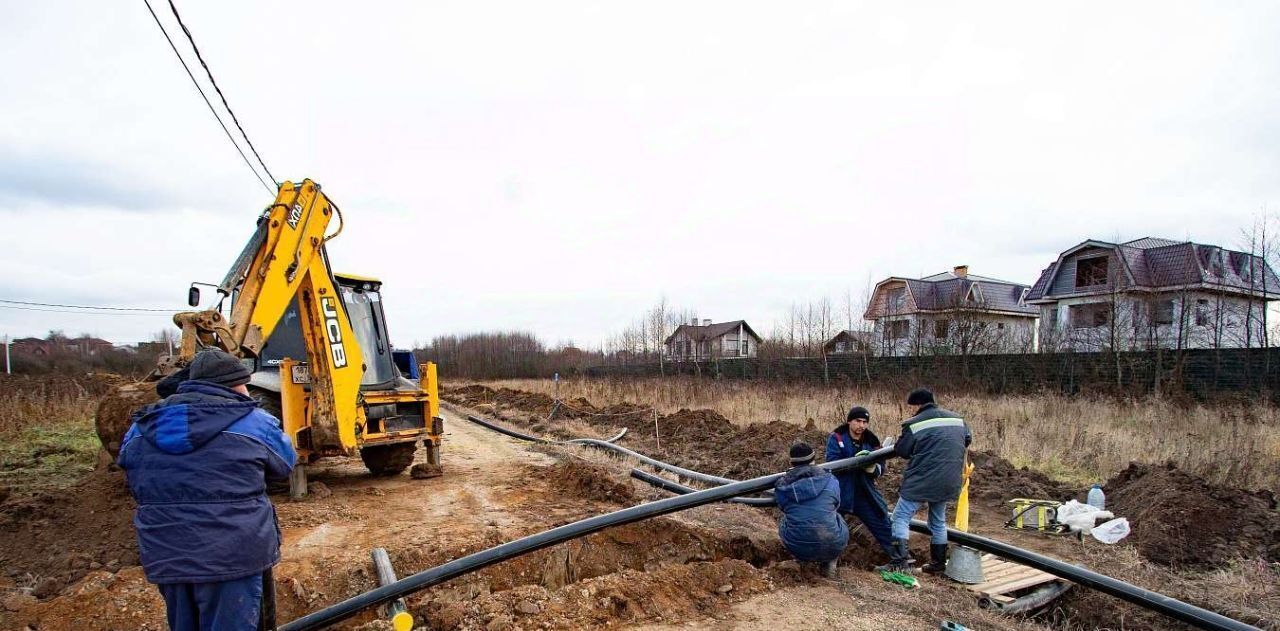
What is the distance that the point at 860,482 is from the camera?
5906 mm

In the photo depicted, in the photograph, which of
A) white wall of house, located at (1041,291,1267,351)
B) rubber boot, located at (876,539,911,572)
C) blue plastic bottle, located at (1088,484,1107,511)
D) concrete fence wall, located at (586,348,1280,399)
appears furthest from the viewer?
white wall of house, located at (1041,291,1267,351)

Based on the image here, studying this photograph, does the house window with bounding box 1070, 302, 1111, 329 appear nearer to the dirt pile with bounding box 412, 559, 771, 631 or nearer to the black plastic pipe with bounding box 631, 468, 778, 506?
the black plastic pipe with bounding box 631, 468, 778, 506

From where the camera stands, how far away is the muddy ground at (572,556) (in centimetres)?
443

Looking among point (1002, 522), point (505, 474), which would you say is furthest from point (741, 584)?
point (505, 474)

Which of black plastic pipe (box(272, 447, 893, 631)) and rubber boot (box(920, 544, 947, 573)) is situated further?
rubber boot (box(920, 544, 947, 573))

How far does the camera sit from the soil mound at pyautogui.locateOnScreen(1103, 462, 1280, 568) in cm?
592

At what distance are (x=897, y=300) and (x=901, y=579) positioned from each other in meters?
22.2

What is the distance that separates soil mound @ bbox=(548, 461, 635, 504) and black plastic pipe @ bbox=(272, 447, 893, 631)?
2648mm

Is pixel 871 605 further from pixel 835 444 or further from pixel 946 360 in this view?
pixel 946 360

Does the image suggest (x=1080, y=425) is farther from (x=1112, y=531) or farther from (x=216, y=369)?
(x=216, y=369)

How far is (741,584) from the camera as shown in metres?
4.95

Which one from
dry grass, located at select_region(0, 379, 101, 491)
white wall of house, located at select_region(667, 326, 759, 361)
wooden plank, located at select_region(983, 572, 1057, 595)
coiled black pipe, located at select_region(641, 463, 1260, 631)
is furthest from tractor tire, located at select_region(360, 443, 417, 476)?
→ white wall of house, located at select_region(667, 326, 759, 361)

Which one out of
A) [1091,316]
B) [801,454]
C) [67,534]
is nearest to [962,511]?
[801,454]

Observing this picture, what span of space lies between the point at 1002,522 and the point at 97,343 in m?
51.2
